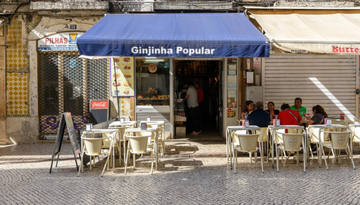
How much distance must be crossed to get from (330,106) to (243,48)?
5.22m

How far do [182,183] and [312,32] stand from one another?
5.23 meters

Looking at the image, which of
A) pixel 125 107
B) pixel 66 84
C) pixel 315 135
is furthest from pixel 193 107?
pixel 315 135

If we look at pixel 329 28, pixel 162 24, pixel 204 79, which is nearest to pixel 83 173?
pixel 162 24

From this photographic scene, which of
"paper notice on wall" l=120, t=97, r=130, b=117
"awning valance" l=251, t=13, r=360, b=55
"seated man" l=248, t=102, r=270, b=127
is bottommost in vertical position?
"seated man" l=248, t=102, r=270, b=127

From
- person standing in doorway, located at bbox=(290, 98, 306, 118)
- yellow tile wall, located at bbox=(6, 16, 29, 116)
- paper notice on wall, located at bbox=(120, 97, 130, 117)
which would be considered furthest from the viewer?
paper notice on wall, located at bbox=(120, 97, 130, 117)

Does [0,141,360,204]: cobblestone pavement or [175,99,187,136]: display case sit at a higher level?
[175,99,187,136]: display case

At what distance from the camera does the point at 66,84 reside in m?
12.0

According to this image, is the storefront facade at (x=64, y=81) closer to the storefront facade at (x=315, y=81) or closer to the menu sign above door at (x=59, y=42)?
the menu sign above door at (x=59, y=42)

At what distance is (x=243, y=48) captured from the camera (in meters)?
8.23

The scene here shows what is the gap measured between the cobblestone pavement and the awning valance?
264 cm

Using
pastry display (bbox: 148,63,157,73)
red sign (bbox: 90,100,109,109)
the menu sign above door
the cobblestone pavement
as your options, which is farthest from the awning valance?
the menu sign above door

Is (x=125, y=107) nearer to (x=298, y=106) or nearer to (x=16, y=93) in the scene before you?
(x=16, y=93)

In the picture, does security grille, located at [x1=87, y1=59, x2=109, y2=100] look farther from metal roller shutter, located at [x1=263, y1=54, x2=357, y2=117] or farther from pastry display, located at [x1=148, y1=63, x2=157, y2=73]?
metal roller shutter, located at [x1=263, y1=54, x2=357, y2=117]

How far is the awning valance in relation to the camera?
848 centimetres
